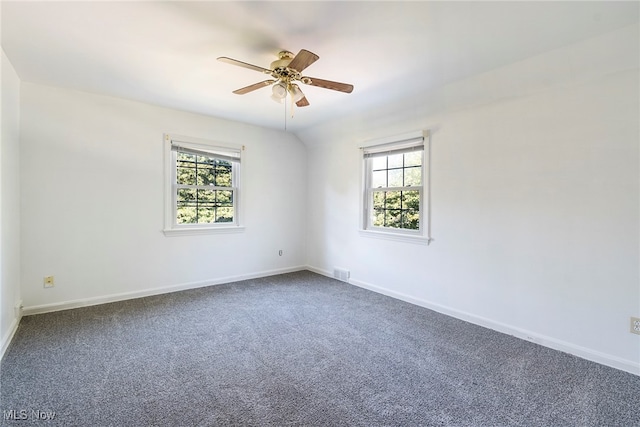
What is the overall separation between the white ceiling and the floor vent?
2.67 meters

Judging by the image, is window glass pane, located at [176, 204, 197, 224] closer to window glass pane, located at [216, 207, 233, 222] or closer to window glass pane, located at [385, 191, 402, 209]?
window glass pane, located at [216, 207, 233, 222]

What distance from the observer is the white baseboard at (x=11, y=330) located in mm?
2389

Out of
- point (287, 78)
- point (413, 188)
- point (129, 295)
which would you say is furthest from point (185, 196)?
point (413, 188)

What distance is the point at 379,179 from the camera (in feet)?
14.0

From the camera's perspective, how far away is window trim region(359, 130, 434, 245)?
3.56 meters

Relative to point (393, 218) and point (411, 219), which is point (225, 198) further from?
point (411, 219)

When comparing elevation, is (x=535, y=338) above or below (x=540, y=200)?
below

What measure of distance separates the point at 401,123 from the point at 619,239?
2385mm

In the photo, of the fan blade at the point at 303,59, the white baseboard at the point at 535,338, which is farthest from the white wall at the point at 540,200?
the fan blade at the point at 303,59

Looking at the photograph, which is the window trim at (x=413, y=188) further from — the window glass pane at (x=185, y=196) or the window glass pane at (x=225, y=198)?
the window glass pane at (x=185, y=196)

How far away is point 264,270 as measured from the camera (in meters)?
4.93

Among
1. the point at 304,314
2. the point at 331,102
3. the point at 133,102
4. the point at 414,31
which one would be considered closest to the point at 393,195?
the point at 331,102

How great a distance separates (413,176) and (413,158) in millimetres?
229

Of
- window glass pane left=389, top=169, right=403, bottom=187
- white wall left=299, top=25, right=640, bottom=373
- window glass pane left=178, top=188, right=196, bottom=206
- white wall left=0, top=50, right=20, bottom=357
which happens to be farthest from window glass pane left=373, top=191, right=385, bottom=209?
white wall left=0, top=50, right=20, bottom=357
